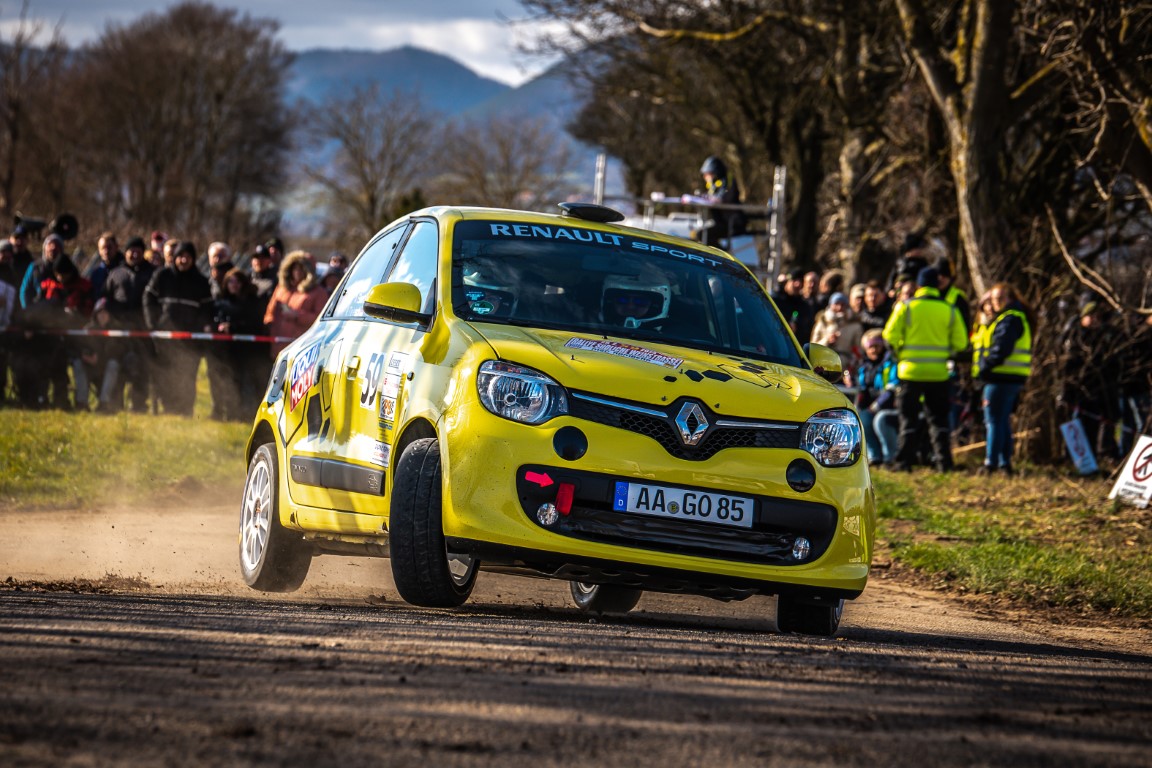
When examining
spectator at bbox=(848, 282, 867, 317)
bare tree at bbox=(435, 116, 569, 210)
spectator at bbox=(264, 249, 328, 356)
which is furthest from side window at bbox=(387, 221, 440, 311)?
bare tree at bbox=(435, 116, 569, 210)

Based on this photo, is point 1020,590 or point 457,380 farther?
point 1020,590

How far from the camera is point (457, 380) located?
265 inches

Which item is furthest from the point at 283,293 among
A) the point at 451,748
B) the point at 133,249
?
the point at 451,748

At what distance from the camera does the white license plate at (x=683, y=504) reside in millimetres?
6547

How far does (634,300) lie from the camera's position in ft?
25.3

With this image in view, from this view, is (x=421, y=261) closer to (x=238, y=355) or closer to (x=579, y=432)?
(x=579, y=432)

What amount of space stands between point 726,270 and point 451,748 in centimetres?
462

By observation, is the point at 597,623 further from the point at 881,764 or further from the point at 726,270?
the point at 881,764

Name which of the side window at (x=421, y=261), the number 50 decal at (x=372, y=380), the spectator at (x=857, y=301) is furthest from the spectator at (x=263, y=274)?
the number 50 decal at (x=372, y=380)

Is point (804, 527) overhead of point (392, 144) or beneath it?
beneath

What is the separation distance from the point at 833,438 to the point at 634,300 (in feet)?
4.23

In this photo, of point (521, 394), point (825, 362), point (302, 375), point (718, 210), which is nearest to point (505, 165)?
point (718, 210)

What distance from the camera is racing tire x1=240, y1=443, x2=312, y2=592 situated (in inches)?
328

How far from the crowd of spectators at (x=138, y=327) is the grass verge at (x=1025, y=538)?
292 inches
